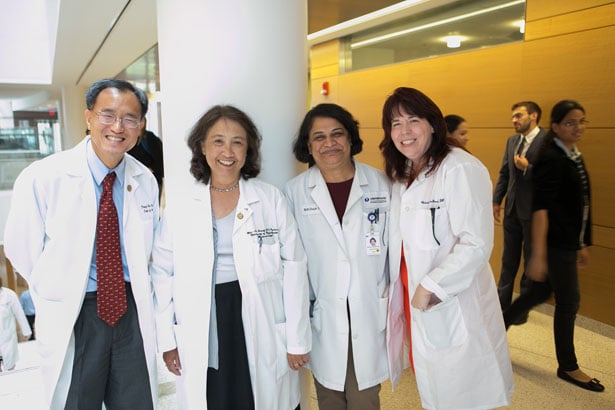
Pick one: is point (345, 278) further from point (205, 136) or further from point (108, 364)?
point (108, 364)

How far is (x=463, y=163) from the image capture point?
5.83 feet

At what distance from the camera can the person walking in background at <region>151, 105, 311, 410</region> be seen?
5.94 ft

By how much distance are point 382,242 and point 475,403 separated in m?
0.77

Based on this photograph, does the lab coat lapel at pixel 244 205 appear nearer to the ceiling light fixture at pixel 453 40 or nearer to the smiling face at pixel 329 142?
the smiling face at pixel 329 142

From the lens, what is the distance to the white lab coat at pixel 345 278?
6.36 feet

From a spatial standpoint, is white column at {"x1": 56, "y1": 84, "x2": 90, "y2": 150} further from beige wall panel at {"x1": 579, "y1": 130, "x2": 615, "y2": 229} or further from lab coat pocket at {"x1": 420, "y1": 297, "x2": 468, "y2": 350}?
lab coat pocket at {"x1": 420, "y1": 297, "x2": 468, "y2": 350}

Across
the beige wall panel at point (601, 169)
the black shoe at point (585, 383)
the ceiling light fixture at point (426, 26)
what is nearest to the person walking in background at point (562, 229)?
the black shoe at point (585, 383)

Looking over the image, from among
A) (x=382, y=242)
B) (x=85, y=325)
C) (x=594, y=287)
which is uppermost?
(x=382, y=242)

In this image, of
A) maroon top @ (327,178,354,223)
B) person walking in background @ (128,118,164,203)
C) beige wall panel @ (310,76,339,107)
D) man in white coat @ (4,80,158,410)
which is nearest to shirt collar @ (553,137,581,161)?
maroon top @ (327,178,354,223)

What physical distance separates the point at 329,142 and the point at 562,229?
1.80 metres

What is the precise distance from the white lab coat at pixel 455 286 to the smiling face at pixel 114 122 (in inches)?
48.2

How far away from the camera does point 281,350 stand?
6.26 ft

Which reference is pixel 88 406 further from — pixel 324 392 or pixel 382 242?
pixel 382 242

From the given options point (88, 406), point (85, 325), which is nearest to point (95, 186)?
point (85, 325)
